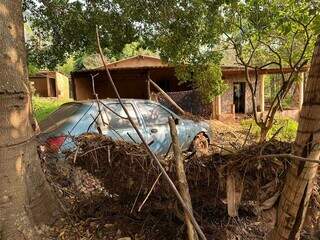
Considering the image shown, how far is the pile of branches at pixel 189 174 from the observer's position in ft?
9.11

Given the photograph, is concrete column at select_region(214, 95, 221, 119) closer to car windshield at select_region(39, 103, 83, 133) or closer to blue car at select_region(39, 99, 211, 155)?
blue car at select_region(39, 99, 211, 155)

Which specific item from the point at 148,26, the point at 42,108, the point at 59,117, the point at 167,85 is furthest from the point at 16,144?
the point at 167,85

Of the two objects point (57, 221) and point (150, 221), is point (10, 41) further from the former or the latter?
point (150, 221)

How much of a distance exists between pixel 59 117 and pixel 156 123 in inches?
75.2

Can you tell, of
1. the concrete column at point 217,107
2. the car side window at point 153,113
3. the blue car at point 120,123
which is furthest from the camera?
the concrete column at point 217,107

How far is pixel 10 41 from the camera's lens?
359 cm

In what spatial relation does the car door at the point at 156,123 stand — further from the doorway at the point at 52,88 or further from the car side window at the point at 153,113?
the doorway at the point at 52,88

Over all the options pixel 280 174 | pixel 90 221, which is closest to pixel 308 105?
pixel 280 174

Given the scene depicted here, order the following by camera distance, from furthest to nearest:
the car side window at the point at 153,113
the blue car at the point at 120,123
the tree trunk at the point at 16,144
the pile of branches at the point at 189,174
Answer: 1. the car side window at the point at 153,113
2. the blue car at the point at 120,123
3. the tree trunk at the point at 16,144
4. the pile of branches at the point at 189,174

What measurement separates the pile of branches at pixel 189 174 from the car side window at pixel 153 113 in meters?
3.74

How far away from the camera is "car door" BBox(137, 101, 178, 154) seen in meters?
7.63

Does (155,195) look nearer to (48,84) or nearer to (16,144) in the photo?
(16,144)

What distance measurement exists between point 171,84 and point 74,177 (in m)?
15.9

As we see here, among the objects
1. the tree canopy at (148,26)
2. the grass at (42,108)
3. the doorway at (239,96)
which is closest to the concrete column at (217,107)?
the doorway at (239,96)
